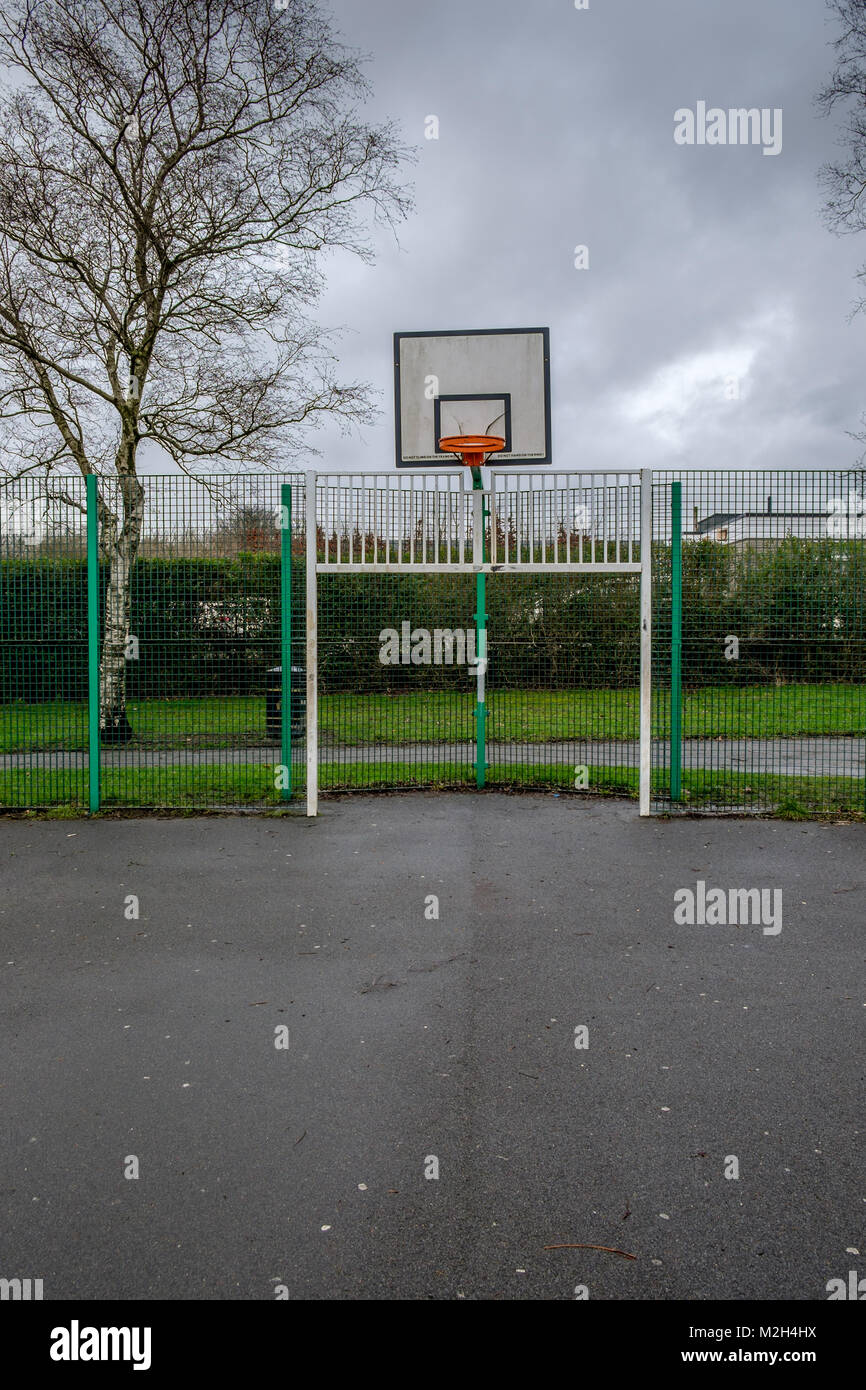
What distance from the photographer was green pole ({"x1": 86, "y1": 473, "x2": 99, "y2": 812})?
8383 millimetres

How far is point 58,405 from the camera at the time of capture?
45.2 ft

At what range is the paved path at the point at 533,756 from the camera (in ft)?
29.5

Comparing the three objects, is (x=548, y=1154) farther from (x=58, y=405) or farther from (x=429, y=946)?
(x=58, y=405)

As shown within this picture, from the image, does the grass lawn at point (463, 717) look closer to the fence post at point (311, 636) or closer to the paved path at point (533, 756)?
the paved path at point (533, 756)

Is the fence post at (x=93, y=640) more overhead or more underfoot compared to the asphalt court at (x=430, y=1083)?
more overhead

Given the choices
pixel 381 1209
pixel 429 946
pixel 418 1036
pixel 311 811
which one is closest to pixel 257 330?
pixel 311 811

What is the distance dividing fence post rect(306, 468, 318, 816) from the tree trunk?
147cm

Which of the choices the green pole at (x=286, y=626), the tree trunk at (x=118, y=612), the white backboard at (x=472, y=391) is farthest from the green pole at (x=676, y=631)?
the tree trunk at (x=118, y=612)

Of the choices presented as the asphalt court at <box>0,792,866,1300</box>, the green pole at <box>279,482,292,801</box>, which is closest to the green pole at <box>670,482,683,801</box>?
the asphalt court at <box>0,792,866,1300</box>

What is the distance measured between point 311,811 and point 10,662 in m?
3.07

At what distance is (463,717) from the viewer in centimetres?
1002

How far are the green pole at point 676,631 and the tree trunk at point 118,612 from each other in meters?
4.70
